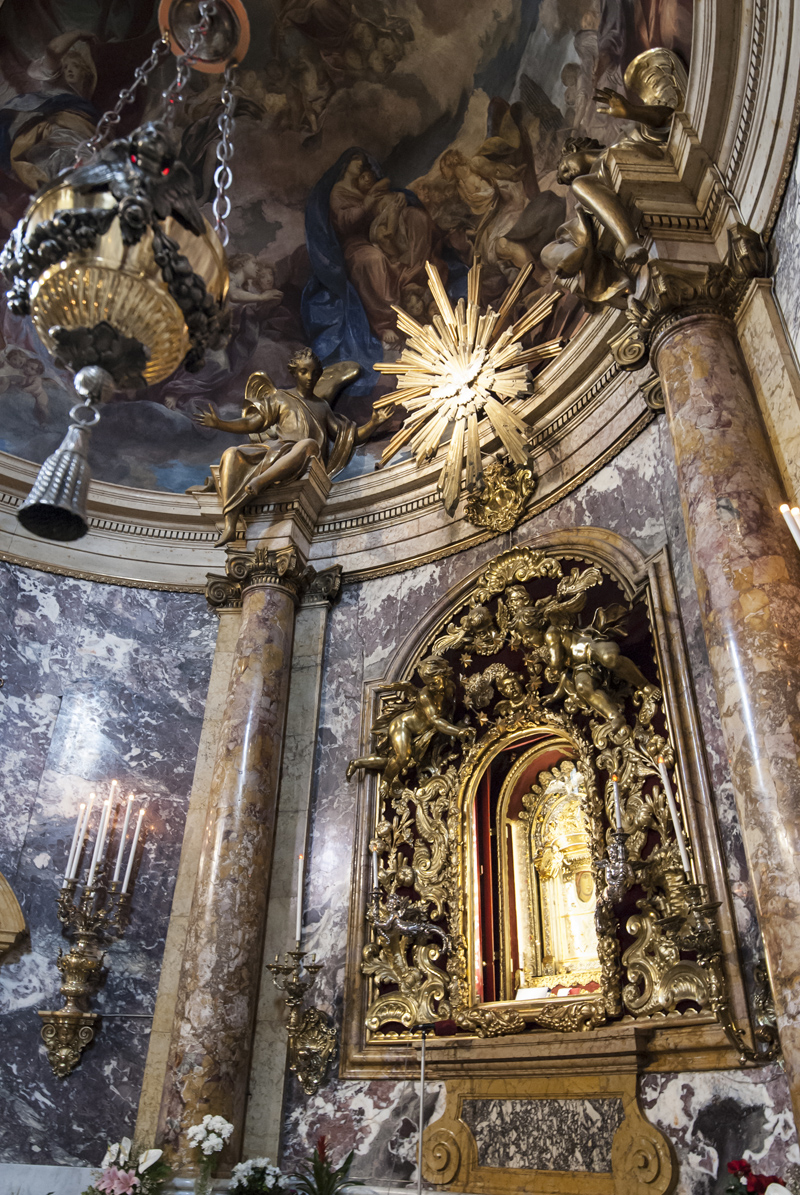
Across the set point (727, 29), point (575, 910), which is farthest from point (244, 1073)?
point (727, 29)

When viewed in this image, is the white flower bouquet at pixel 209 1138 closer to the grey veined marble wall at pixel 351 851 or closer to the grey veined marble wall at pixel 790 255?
the grey veined marble wall at pixel 351 851

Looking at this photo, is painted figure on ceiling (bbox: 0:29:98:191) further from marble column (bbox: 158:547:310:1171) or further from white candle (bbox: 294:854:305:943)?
white candle (bbox: 294:854:305:943)

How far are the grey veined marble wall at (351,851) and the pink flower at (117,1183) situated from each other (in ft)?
4.53

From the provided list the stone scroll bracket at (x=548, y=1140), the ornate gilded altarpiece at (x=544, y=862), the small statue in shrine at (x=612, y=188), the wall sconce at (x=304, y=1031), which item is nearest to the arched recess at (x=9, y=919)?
the wall sconce at (x=304, y=1031)

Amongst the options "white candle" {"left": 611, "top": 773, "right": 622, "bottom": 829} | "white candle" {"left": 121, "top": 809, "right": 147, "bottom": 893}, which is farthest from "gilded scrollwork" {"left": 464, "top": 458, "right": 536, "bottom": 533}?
"white candle" {"left": 121, "top": 809, "right": 147, "bottom": 893}

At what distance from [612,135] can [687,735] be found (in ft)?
17.5

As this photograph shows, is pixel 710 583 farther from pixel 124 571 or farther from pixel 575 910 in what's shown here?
pixel 124 571

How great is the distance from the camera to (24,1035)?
6.76 metres

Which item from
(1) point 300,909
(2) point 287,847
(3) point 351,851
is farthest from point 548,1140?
(2) point 287,847

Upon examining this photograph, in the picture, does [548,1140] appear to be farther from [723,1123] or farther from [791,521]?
[791,521]

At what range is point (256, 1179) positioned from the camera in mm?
5531

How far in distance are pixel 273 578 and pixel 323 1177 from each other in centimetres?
487

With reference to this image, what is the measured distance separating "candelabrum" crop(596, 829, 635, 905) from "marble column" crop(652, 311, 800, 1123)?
147 cm

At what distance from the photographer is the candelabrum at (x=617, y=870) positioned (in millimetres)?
5234
